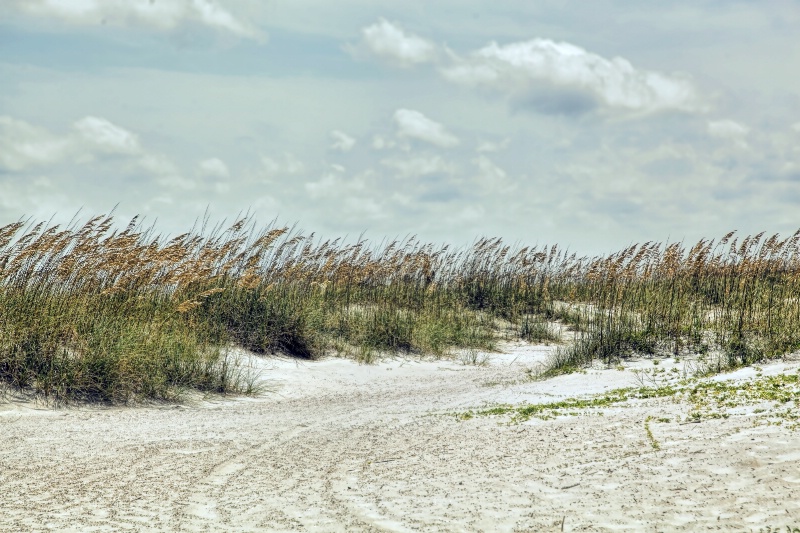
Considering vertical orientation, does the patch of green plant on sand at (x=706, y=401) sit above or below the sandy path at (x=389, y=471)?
above

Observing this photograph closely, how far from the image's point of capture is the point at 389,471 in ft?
18.8

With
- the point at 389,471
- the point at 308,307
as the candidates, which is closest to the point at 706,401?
the point at 389,471

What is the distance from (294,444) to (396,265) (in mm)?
9052

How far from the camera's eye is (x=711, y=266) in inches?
591

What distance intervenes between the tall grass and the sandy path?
0.95m

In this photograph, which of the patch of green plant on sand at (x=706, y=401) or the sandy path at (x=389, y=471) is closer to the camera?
the sandy path at (x=389, y=471)

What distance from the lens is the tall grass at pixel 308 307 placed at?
9.27 m

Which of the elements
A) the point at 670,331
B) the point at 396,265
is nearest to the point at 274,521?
the point at 670,331

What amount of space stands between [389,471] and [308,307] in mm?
7643

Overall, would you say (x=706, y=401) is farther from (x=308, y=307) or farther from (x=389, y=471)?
(x=308, y=307)

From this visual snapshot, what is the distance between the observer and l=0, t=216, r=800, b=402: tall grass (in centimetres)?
927

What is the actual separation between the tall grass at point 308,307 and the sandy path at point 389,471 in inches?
37.4

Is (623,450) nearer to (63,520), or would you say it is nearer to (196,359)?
(63,520)

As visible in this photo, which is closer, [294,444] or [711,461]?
[711,461]
